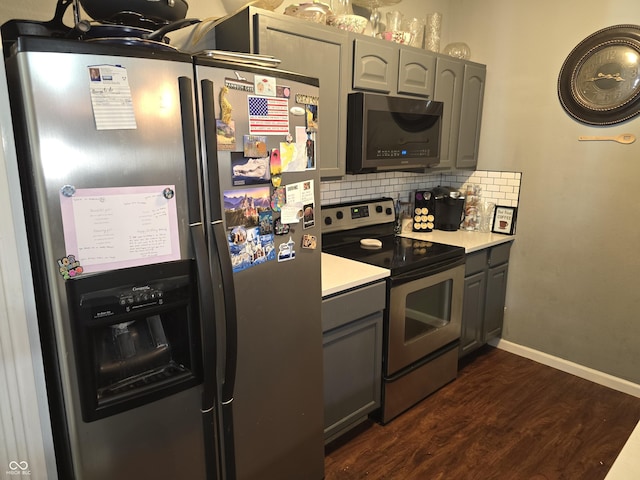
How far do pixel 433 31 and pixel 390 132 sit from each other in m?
1.00

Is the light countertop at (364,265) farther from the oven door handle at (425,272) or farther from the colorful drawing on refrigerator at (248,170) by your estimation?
the colorful drawing on refrigerator at (248,170)

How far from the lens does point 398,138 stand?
2.43m

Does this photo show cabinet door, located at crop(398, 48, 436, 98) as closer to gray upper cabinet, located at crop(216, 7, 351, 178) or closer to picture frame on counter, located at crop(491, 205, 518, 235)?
gray upper cabinet, located at crop(216, 7, 351, 178)

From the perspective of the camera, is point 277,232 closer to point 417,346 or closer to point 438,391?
point 417,346

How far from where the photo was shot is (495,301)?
10.2ft

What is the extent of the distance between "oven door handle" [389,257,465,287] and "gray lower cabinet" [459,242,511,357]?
10.7 inches

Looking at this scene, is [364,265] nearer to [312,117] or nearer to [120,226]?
[312,117]

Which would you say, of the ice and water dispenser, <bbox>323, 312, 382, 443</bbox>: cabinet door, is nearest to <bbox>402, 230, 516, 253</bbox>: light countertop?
<bbox>323, 312, 382, 443</bbox>: cabinet door

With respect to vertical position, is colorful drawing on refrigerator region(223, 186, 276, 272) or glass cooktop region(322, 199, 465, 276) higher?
colorful drawing on refrigerator region(223, 186, 276, 272)

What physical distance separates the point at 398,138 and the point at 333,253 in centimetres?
76

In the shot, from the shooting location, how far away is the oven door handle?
2.16 meters

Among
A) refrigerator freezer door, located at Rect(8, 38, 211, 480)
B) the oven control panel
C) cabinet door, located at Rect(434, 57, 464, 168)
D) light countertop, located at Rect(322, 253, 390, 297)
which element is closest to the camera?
refrigerator freezer door, located at Rect(8, 38, 211, 480)

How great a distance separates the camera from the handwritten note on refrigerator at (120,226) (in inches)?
41.0

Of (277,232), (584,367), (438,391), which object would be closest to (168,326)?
(277,232)
